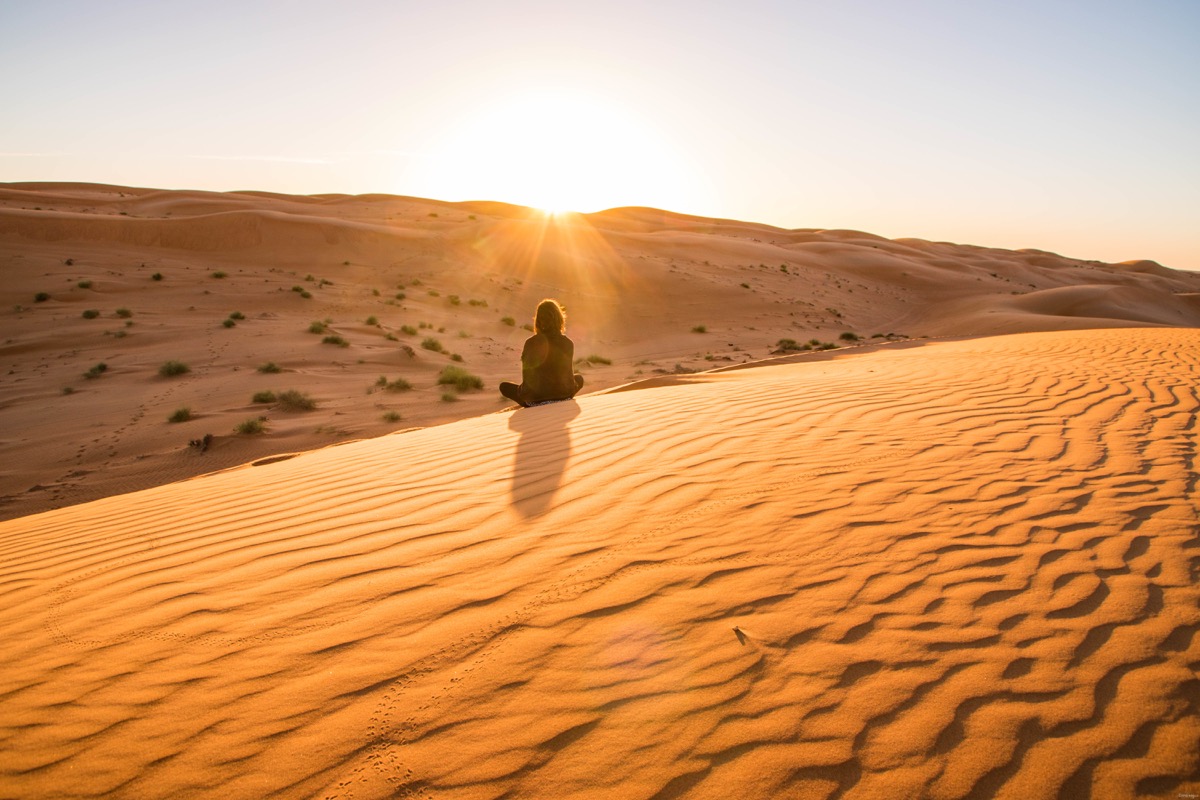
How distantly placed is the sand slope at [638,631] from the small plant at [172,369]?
8.49 m

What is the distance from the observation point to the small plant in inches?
469

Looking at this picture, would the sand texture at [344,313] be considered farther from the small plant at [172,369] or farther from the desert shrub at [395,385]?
the small plant at [172,369]

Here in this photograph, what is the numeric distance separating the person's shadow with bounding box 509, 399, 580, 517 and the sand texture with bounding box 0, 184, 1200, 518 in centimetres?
309

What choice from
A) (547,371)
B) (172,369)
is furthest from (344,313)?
(547,371)

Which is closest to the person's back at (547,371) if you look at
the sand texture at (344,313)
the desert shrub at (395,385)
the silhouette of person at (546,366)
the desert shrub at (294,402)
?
the silhouette of person at (546,366)

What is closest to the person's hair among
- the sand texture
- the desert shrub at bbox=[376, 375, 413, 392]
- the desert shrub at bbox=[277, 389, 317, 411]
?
the sand texture

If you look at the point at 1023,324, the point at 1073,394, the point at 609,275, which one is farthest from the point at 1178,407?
the point at 609,275

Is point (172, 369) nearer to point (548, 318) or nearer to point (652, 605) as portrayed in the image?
point (548, 318)

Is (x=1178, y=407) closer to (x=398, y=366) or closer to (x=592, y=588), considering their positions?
(x=592, y=588)

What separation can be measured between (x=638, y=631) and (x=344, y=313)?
1877cm

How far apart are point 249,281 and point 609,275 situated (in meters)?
14.8

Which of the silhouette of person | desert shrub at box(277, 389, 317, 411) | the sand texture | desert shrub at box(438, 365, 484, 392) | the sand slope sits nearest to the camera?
the sand slope

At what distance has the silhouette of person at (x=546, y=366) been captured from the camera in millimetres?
7938

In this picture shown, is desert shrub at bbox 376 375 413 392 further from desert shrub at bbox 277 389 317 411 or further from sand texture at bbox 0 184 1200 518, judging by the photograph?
desert shrub at bbox 277 389 317 411
